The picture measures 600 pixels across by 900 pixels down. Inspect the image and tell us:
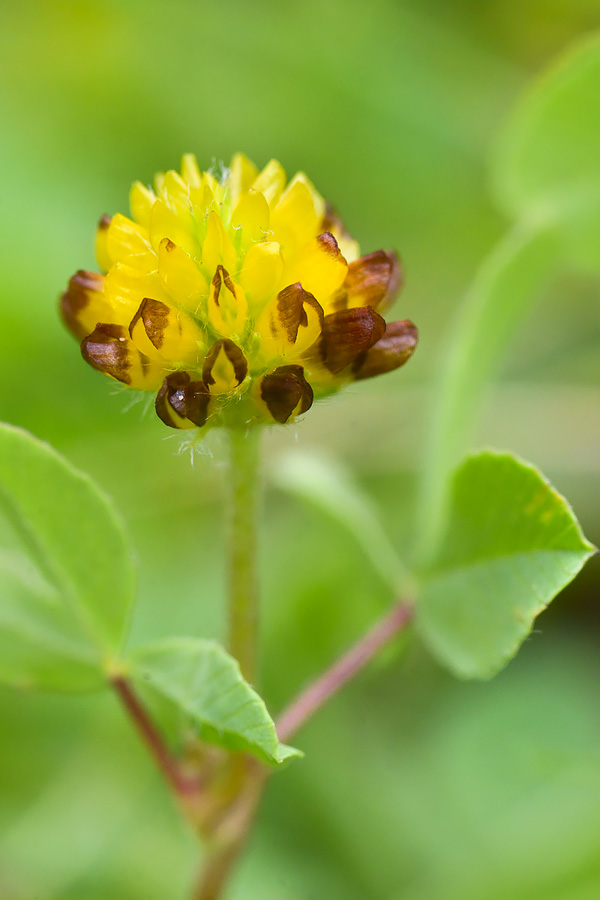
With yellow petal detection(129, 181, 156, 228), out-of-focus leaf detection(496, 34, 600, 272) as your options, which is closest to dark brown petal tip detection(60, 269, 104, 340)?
yellow petal detection(129, 181, 156, 228)

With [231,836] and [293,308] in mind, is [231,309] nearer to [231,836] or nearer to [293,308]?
[293,308]

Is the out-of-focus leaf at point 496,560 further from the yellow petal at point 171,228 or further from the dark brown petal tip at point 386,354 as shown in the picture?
the yellow petal at point 171,228

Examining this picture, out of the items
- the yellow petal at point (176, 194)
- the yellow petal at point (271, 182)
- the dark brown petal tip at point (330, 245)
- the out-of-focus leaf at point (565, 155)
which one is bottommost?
the yellow petal at point (176, 194)

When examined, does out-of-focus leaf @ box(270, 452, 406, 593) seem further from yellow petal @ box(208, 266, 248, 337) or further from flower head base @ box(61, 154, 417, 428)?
yellow petal @ box(208, 266, 248, 337)

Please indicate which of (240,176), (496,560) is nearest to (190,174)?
(240,176)

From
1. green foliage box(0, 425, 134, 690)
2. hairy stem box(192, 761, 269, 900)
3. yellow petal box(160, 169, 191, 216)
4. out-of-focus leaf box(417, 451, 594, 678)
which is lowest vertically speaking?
hairy stem box(192, 761, 269, 900)

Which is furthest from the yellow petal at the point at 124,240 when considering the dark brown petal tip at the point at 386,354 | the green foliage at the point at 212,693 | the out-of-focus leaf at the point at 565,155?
the out-of-focus leaf at the point at 565,155
